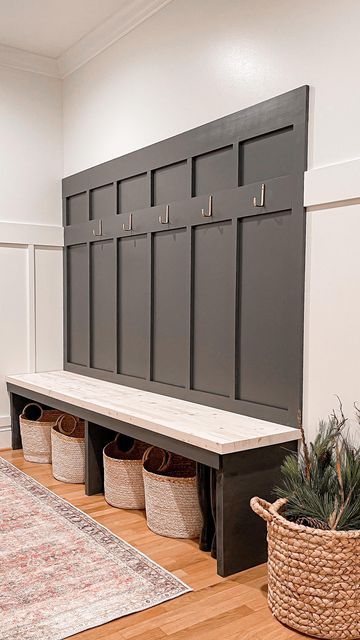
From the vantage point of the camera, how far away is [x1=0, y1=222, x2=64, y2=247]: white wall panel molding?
4133 mm

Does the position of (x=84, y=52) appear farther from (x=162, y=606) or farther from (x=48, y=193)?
(x=162, y=606)

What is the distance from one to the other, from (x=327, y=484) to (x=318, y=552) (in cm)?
27

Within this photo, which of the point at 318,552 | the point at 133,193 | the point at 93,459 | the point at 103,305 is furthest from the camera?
the point at 103,305

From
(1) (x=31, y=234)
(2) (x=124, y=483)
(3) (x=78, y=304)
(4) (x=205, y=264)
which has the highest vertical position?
(1) (x=31, y=234)

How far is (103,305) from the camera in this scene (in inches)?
156

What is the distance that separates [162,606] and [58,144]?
10.9 feet

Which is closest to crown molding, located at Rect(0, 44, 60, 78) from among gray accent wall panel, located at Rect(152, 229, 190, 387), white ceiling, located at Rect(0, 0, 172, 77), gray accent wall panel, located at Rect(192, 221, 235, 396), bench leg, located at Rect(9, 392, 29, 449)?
white ceiling, located at Rect(0, 0, 172, 77)

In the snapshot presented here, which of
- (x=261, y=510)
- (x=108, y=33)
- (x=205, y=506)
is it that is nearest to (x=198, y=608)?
(x=261, y=510)

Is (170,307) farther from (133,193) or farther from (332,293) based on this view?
(332,293)

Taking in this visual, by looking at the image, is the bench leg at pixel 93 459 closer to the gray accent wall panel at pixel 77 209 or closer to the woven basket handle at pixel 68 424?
the woven basket handle at pixel 68 424

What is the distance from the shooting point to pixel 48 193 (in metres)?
4.36

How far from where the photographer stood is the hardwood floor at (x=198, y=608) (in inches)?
76.5

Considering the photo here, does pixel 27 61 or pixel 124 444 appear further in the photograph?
pixel 27 61

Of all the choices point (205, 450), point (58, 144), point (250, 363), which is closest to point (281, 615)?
point (205, 450)
